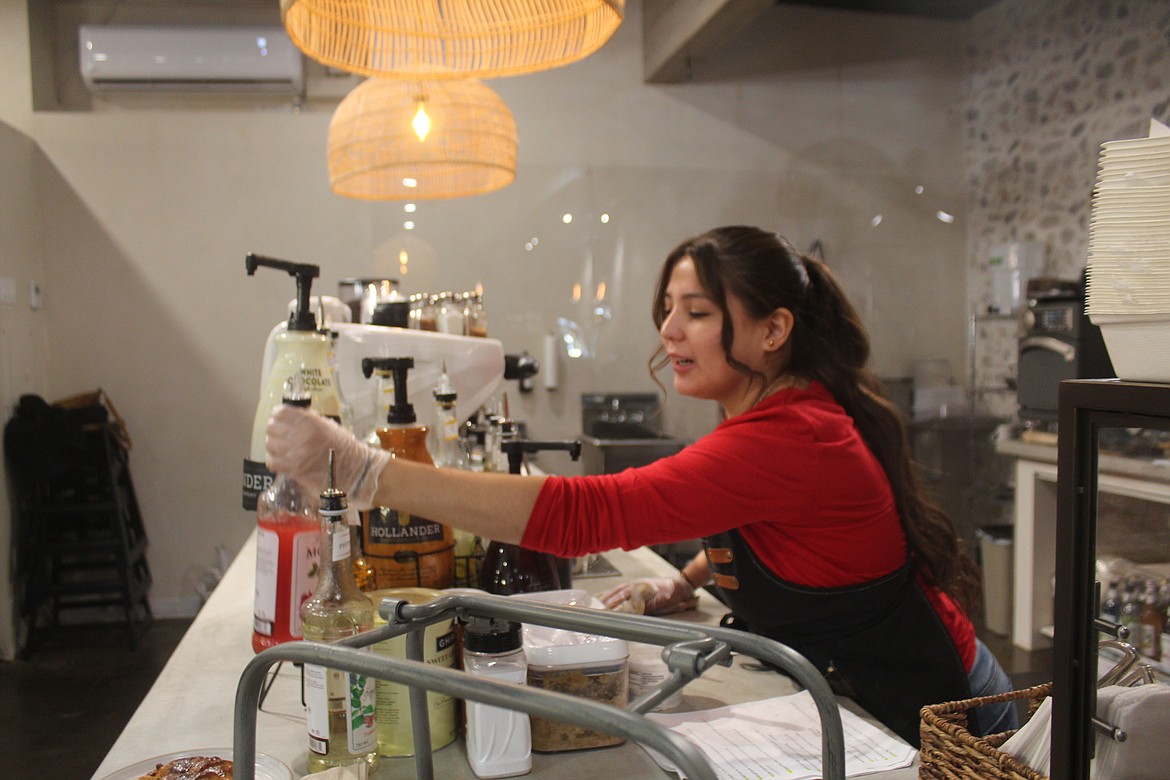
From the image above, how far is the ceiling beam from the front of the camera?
373 cm

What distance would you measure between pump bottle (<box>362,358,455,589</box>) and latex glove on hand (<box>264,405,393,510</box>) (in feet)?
0.42

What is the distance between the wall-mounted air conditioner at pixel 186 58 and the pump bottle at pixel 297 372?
328 centimetres

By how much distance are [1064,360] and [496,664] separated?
337cm

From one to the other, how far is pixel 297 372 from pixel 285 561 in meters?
0.31

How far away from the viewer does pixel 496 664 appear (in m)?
0.85

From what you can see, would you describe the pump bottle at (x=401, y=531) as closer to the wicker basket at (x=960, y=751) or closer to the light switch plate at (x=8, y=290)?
the wicker basket at (x=960, y=751)

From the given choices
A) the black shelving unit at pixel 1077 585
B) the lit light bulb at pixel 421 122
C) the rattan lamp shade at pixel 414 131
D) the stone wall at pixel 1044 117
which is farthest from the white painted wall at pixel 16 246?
the stone wall at pixel 1044 117

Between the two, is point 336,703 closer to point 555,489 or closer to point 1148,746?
point 555,489

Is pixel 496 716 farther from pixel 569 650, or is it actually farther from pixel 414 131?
pixel 414 131

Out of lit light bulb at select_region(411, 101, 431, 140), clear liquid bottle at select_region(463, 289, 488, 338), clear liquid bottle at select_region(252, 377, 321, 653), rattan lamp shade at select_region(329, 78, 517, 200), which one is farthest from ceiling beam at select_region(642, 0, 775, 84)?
clear liquid bottle at select_region(252, 377, 321, 653)

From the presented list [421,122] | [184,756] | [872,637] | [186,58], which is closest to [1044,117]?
[421,122]

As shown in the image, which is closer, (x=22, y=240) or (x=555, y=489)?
(x=555, y=489)

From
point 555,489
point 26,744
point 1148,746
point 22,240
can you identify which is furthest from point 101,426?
point 1148,746

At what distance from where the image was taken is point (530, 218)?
14.6 ft
